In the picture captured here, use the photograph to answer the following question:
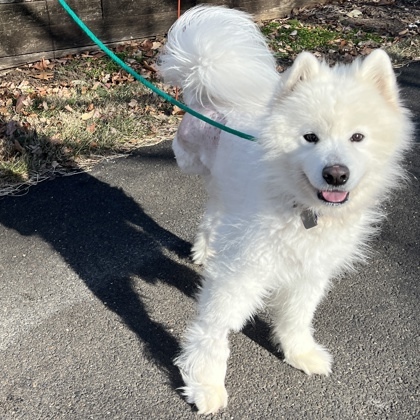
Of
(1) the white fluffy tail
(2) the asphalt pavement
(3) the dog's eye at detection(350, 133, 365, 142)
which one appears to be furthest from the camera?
(1) the white fluffy tail

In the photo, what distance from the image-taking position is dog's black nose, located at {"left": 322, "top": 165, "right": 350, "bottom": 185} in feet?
6.76

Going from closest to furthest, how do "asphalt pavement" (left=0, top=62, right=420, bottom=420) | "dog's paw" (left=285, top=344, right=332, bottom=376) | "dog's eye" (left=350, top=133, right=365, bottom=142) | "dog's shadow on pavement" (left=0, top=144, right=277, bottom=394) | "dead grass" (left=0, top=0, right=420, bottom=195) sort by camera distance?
"dog's eye" (left=350, top=133, right=365, bottom=142) < "asphalt pavement" (left=0, top=62, right=420, bottom=420) < "dog's paw" (left=285, top=344, right=332, bottom=376) < "dog's shadow on pavement" (left=0, top=144, right=277, bottom=394) < "dead grass" (left=0, top=0, right=420, bottom=195)

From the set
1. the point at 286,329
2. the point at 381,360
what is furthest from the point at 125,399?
the point at 381,360

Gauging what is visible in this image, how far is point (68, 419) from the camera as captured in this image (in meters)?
2.60

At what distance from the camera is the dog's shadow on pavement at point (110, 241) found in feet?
10.7

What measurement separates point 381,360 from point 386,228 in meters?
1.36

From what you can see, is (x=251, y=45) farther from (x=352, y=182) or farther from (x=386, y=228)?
(x=386, y=228)

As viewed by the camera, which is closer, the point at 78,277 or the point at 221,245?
the point at 221,245

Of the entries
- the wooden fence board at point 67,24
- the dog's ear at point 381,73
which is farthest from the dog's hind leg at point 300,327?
the wooden fence board at point 67,24

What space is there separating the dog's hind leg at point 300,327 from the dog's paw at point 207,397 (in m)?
0.45

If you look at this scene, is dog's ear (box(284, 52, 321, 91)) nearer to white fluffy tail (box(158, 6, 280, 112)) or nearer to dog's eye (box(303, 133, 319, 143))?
dog's eye (box(303, 133, 319, 143))

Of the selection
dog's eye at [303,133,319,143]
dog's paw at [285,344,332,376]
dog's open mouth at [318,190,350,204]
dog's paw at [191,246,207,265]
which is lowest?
dog's paw at [191,246,207,265]

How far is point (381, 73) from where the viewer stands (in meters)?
2.29

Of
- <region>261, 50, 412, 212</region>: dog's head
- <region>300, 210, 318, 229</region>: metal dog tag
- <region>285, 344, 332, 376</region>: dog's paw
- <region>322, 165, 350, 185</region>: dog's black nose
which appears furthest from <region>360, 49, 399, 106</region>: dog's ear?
<region>285, 344, 332, 376</region>: dog's paw
